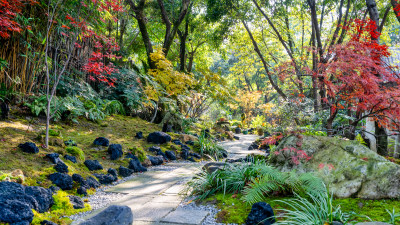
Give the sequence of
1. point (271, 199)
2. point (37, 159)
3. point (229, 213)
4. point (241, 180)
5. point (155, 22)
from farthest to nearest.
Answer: point (155, 22) < point (37, 159) < point (241, 180) < point (271, 199) < point (229, 213)

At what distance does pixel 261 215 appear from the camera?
2326 mm

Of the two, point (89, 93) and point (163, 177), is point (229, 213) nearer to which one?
point (163, 177)

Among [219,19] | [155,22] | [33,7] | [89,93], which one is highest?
[155,22]

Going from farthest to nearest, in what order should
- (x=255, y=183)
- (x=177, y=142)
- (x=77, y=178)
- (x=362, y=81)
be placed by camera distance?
Answer: (x=177, y=142)
(x=77, y=178)
(x=362, y=81)
(x=255, y=183)

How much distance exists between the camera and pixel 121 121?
299 inches

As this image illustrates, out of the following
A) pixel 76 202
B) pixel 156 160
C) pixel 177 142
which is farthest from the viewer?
pixel 177 142

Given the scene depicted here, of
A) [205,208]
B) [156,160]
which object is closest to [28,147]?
[156,160]

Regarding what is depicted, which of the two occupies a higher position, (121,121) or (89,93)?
(89,93)

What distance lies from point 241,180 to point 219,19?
21.2 feet

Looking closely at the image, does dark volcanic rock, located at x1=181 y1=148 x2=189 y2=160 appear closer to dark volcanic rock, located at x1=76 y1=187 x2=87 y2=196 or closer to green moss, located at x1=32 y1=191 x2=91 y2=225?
dark volcanic rock, located at x1=76 y1=187 x2=87 y2=196

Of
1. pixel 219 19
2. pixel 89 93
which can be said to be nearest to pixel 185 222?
pixel 89 93

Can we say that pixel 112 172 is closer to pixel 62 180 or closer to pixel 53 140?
pixel 62 180

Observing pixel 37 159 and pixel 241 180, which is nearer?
pixel 241 180

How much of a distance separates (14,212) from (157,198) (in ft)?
4.93
